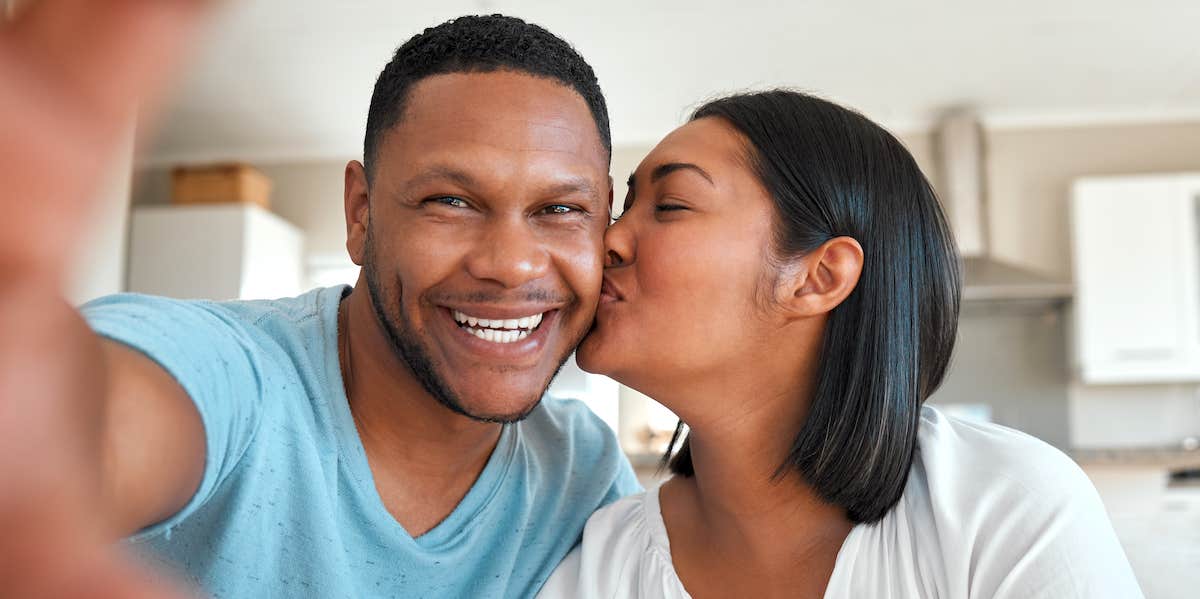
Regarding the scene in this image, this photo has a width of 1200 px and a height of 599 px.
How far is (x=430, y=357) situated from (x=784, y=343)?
0.46 metres

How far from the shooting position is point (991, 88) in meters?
4.91

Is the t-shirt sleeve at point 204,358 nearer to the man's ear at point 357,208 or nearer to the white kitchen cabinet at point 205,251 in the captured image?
the man's ear at point 357,208

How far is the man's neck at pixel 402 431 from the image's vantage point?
52.4 inches

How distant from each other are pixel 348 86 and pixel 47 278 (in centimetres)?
478

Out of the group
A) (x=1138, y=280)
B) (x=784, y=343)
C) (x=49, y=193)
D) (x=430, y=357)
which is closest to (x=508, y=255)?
(x=430, y=357)

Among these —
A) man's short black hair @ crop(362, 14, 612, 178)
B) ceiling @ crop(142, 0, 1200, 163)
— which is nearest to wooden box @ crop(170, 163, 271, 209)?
ceiling @ crop(142, 0, 1200, 163)

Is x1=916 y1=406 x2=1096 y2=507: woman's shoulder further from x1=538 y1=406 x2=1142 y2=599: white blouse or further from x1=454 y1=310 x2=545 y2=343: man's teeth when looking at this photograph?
x1=454 y1=310 x2=545 y2=343: man's teeth

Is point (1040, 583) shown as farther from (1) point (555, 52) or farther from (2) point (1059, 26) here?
(2) point (1059, 26)

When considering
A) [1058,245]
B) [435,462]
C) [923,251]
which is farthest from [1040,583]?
[1058,245]

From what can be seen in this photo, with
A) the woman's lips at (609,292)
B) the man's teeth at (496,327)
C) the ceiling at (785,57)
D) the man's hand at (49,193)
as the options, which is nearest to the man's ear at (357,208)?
the man's teeth at (496,327)

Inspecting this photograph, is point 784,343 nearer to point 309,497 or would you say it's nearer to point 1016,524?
point 1016,524

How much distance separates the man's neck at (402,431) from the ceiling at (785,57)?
7.88 feet

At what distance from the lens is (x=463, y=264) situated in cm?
125

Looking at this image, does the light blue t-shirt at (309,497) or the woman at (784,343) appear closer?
the light blue t-shirt at (309,497)
